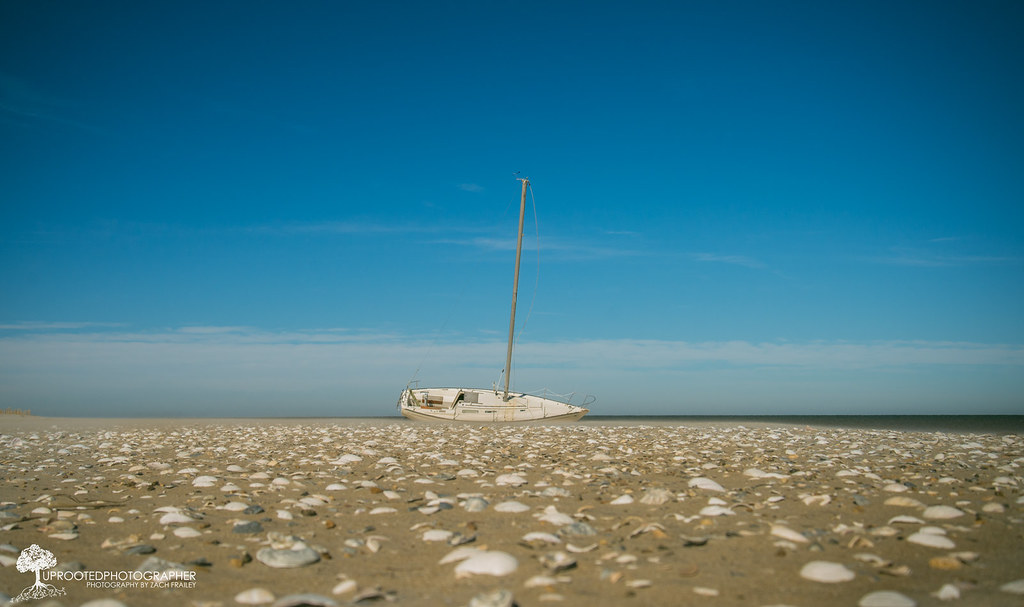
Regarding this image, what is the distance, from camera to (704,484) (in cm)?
705

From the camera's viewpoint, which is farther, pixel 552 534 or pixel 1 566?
pixel 552 534

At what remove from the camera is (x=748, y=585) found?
3.67 metres

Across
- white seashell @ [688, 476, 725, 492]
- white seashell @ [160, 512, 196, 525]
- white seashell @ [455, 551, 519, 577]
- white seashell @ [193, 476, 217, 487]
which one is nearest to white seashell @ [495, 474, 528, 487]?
white seashell @ [688, 476, 725, 492]

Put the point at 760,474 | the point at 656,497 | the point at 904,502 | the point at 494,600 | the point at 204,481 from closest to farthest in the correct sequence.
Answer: the point at 494,600 < the point at 904,502 < the point at 656,497 < the point at 204,481 < the point at 760,474

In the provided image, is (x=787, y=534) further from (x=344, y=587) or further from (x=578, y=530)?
(x=344, y=587)

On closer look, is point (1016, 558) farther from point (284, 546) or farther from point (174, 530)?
point (174, 530)

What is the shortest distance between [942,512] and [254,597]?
5.82m

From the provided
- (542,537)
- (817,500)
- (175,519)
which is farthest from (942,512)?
(175,519)

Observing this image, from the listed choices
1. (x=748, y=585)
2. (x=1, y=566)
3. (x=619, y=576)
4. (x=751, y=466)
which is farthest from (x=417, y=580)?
(x=751, y=466)

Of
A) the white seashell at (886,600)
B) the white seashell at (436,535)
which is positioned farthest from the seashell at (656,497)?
the white seashell at (886,600)

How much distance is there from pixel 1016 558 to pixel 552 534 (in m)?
3.32

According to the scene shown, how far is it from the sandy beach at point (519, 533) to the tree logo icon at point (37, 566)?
0.08 feet

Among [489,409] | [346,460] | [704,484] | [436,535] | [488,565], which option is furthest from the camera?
[489,409]

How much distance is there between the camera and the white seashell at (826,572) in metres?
3.68
